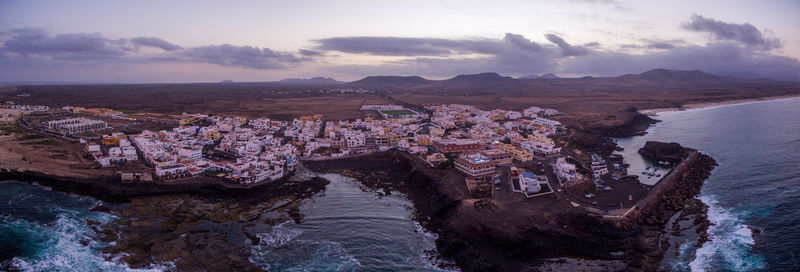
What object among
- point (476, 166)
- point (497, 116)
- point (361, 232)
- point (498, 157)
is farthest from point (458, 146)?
point (497, 116)

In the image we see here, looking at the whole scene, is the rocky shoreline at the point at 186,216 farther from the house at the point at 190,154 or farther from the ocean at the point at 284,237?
the house at the point at 190,154

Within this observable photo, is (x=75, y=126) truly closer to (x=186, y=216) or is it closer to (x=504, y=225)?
(x=186, y=216)

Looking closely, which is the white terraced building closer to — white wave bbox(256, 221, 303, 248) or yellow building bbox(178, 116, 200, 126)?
yellow building bbox(178, 116, 200, 126)

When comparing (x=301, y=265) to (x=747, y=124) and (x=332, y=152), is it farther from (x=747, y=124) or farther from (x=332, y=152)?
(x=747, y=124)

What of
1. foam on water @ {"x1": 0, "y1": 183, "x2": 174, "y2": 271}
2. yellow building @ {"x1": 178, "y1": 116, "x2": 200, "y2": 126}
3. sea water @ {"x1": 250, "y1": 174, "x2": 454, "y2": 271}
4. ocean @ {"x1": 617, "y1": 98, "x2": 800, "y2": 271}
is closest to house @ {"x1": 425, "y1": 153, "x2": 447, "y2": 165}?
sea water @ {"x1": 250, "y1": 174, "x2": 454, "y2": 271}

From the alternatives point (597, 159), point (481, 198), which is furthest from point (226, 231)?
point (597, 159)

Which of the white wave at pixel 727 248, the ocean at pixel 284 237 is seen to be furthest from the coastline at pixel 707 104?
the ocean at pixel 284 237

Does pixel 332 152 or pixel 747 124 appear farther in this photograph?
pixel 747 124
